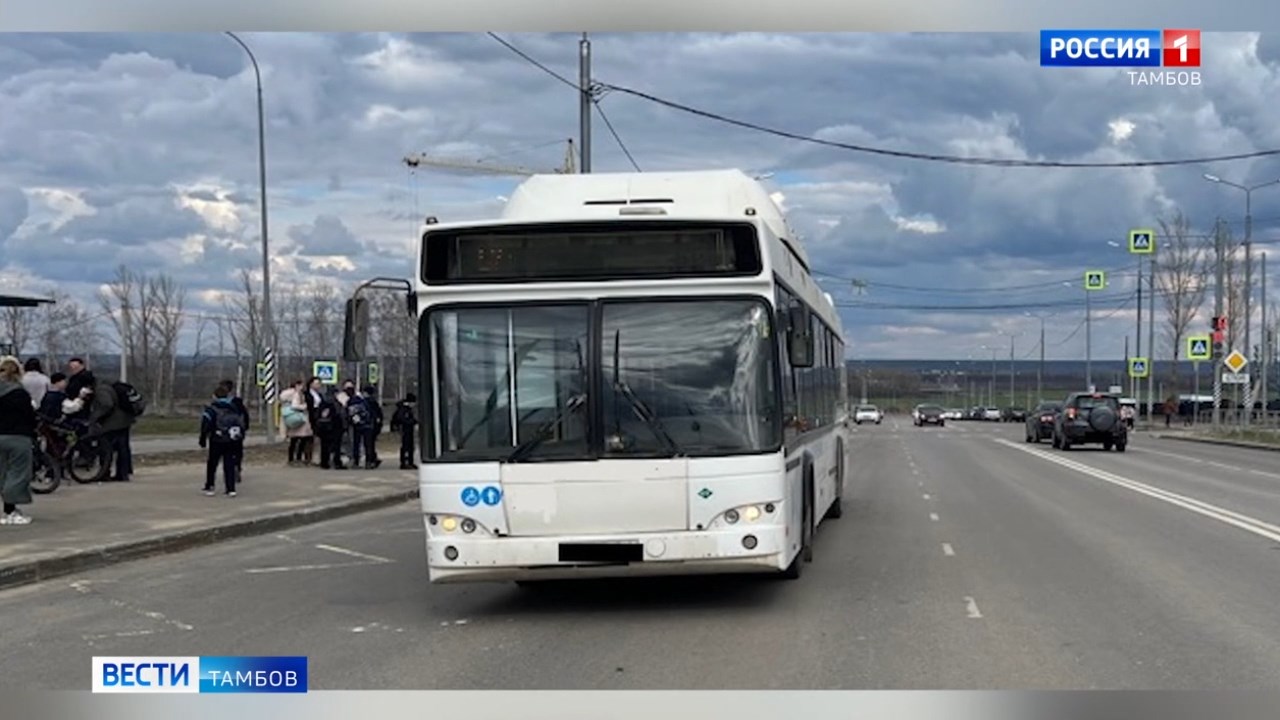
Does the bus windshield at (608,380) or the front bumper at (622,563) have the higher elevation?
the bus windshield at (608,380)

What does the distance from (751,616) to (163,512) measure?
9.84 metres

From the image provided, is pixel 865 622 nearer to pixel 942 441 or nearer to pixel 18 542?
pixel 18 542

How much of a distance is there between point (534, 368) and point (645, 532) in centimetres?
143

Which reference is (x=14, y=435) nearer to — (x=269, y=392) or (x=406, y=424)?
(x=406, y=424)

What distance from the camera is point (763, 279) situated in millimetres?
9945

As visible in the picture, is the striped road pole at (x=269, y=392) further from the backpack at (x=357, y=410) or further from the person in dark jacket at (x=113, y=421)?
the person in dark jacket at (x=113, y=421)

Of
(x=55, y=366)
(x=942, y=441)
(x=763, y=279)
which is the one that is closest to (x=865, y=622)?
(x=763, y=279)

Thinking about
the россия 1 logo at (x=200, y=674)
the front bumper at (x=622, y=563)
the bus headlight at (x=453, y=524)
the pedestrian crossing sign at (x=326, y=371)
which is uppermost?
the pedestrian crossing sign at (x=326, y=371)

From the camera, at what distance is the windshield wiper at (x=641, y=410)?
9.64m

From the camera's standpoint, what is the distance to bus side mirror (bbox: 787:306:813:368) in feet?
34.3

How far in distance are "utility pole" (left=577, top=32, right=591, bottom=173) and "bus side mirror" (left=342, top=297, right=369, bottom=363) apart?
17437mm

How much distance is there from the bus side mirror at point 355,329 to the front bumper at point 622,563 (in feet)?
4.94

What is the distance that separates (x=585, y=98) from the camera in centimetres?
2758

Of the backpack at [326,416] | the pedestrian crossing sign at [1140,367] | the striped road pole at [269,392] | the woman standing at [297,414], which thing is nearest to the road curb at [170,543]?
the backpack at [326,416]
